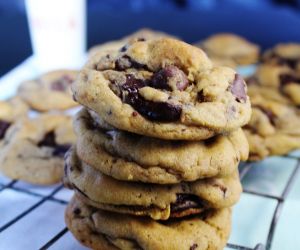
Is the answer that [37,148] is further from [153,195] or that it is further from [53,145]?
[153,195]

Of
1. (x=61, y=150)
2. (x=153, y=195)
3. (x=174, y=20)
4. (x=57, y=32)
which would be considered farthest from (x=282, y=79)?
(x=174, y=20)

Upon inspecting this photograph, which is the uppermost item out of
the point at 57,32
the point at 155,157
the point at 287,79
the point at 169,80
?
the point at 169,80

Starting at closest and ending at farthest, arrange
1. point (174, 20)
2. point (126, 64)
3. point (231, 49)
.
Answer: point (126, 64) < point (231, 49) < point (174, 20)

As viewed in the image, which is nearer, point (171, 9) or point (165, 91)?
point (165, 91)

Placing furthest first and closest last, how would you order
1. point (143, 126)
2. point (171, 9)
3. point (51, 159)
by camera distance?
1. point (171, 9)
2. point (51, 159)
3. point (143, 126)

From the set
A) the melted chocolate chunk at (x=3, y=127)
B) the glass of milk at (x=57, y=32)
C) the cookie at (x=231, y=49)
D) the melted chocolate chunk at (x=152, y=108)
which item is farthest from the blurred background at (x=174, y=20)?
the melted chocolate chunk at (x=152, y=108)

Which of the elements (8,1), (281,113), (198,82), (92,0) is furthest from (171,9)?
(198,82)

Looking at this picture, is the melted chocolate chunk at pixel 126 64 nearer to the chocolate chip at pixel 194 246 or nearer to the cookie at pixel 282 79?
the chocolate chip at pixel 194 246

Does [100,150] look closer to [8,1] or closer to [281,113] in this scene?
[281,113]
